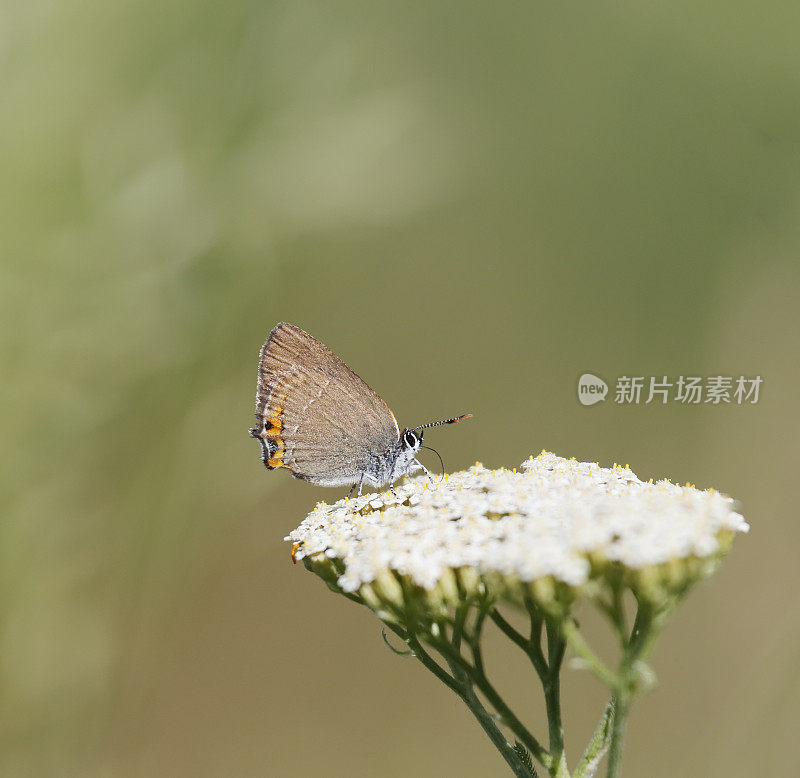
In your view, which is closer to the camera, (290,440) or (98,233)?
(98,233)

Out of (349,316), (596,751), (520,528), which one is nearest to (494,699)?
(596,751)

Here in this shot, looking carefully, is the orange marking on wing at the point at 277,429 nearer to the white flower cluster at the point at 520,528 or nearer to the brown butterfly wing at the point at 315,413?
the brown butterfly wing at the point at 315,413

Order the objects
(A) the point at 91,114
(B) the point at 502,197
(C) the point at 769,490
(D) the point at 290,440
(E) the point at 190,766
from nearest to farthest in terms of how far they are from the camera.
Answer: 1. (A) the point at 91,114
2. (D) the point at 290,440
3. (E) the point at 190,766
4. (C) the point at 769,490
5. (B) the point at 502,197

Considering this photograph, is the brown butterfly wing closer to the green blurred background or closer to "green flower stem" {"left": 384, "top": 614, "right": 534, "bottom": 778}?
the green blurred background

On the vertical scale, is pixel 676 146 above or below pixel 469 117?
below

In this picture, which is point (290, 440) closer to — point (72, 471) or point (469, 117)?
point (72, 471)

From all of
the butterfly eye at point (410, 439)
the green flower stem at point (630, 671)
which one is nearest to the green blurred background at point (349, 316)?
the butterfly eye at point (410, 439)

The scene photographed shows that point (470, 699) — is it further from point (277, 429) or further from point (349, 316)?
point (349, 316)

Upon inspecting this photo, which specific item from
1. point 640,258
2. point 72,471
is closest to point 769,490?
point 640,258
